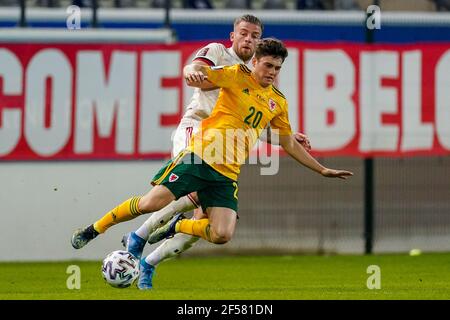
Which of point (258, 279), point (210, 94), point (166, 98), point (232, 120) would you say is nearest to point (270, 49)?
point (232, 120)

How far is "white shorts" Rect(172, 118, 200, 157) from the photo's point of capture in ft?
37.7

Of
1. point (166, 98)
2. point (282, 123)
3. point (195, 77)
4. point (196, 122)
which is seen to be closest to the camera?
point (195, 77)

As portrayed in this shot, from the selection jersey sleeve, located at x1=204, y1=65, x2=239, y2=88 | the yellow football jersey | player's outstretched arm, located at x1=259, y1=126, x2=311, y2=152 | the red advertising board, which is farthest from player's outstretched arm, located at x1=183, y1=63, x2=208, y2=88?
the red advertising board

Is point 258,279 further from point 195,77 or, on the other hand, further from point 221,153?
point 195,77

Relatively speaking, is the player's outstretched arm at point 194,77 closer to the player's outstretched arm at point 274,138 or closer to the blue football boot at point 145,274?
the player's outstretched arm at point 274,138

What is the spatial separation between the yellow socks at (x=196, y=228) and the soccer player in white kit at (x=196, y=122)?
0.25 metres

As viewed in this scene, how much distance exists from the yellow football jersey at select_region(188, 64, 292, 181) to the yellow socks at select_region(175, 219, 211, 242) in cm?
47

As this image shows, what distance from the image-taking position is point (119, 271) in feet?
34.4

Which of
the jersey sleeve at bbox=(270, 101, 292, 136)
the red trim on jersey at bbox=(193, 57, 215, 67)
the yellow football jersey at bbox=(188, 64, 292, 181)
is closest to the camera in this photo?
the yellow football jersey at bbox=(188, 64, 292, 181)

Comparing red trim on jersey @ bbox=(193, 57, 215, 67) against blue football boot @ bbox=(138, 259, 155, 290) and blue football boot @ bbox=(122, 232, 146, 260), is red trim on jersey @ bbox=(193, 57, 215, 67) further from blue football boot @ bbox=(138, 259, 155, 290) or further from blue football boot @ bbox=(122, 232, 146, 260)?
blue football boot @ bbox=(138, 259, 155, 290)

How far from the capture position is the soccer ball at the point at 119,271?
10.5 metres

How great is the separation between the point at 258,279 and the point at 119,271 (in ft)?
8.95

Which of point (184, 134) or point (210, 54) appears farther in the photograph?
point (184, 134)
